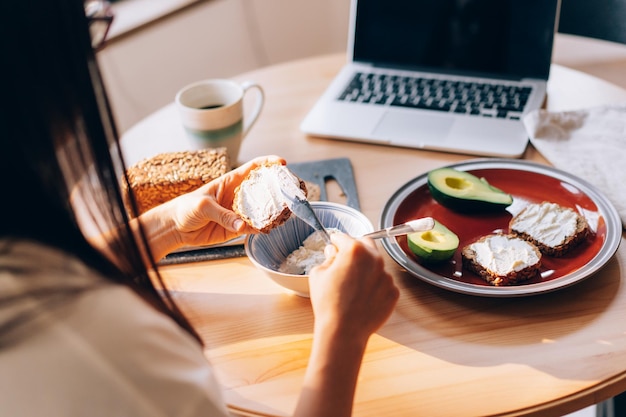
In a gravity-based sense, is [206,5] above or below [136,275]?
below

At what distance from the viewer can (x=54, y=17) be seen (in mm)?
504

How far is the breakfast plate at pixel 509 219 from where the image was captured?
797 millimetres

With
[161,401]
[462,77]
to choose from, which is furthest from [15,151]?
[462,77]

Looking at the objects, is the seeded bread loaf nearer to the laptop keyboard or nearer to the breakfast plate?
the breakfast plate

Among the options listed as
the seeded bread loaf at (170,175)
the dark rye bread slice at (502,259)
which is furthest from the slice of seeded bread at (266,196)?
the dark rye bread slice at (502,259)

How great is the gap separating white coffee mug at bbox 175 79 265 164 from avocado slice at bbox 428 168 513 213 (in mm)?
358

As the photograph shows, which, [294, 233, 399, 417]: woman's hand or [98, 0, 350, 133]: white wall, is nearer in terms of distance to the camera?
[294, 233, 399, 417]: woman's hand

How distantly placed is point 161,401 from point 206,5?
6.63 feet

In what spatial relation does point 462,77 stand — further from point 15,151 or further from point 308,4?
point 308,4

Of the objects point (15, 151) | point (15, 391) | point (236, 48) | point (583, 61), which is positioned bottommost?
point (236, 48)

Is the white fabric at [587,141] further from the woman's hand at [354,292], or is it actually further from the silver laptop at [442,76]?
the woman's hand at [354,292]

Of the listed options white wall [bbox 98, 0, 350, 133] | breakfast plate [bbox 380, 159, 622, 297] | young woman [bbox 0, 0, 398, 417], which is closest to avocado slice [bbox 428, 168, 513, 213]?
breakfast plate [bbox 380, 159, 622, 297]

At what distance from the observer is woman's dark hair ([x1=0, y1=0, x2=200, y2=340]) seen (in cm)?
49

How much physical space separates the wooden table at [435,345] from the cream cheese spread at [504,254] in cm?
4
